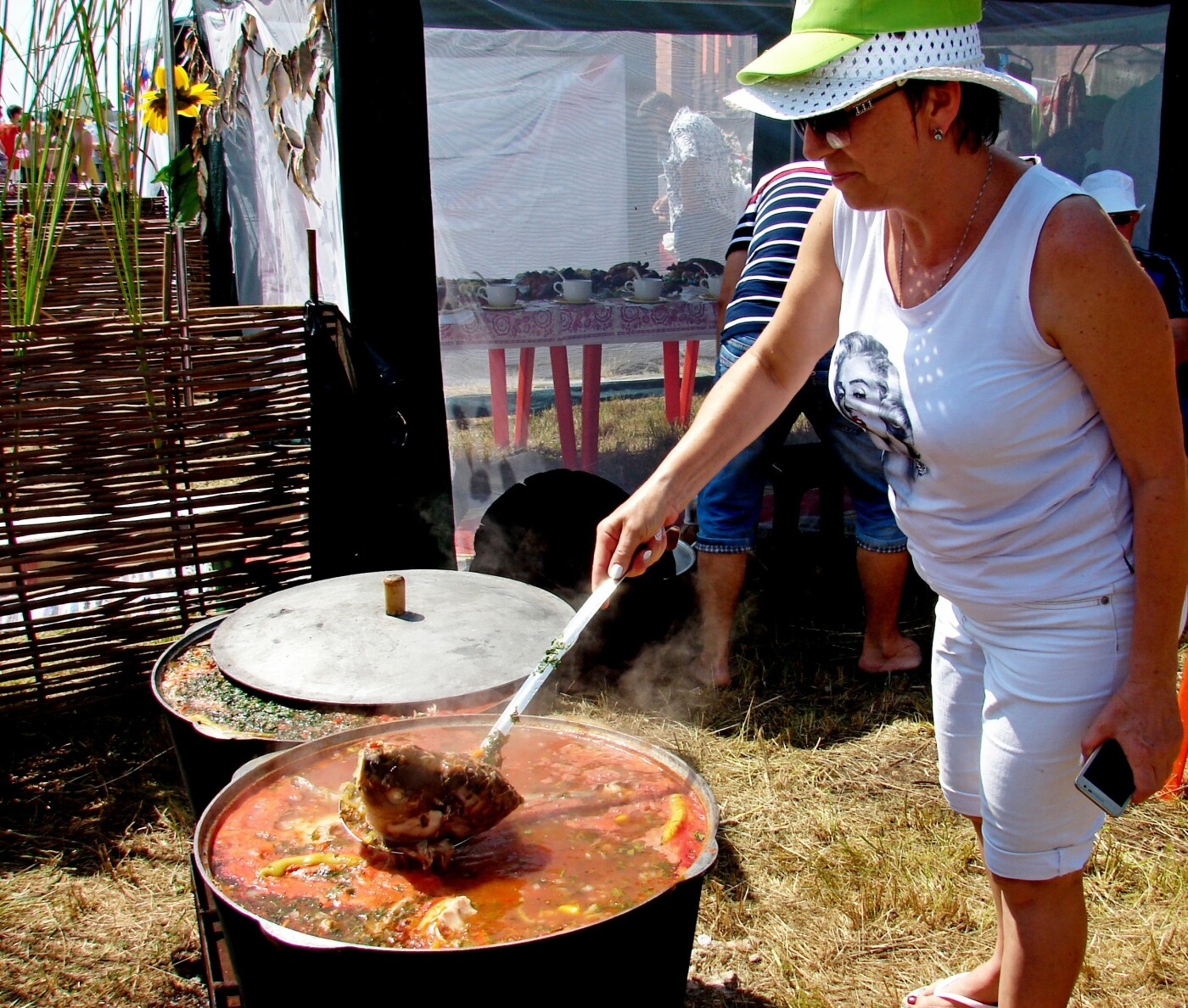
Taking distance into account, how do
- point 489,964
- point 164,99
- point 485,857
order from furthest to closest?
point 164,99 → point 485,857 → point 489,964

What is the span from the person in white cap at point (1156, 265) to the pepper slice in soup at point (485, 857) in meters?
3.80

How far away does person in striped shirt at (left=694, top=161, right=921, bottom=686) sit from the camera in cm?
408

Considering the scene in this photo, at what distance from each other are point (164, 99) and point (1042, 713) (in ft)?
16.5

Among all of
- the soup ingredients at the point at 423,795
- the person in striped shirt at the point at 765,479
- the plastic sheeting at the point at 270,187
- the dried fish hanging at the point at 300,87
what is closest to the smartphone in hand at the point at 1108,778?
the soup ingredients at the point at 423,795

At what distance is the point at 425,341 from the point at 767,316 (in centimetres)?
158

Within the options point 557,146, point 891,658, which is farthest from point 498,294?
point 891,658

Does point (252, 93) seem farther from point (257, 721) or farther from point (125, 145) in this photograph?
point (257, 721)

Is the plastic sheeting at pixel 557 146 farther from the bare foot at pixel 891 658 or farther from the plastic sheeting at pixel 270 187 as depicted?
the bare foot at pixel 891 658

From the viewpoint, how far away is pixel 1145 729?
1.68 m

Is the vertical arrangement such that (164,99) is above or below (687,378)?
above

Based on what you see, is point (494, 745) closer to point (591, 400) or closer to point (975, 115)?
point (975, 115)

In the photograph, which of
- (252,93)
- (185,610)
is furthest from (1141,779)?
(252,93)

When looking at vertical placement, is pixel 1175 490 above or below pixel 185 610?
above

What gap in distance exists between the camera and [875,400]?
75.5 inches
